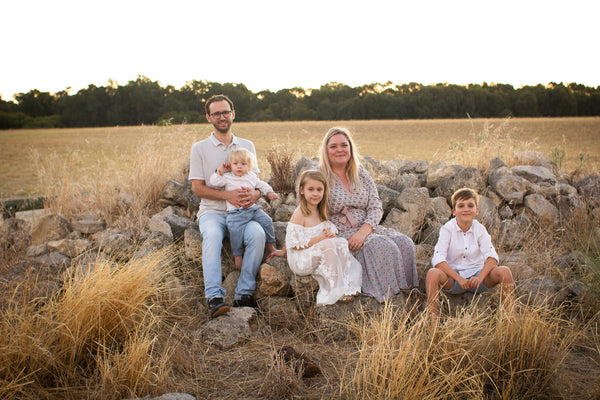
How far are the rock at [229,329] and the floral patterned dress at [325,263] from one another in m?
0.56

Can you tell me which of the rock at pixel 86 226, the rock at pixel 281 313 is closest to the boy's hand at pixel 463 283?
the rock at pixel 281 313

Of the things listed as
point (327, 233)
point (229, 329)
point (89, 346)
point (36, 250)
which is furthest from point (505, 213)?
point (36, 250)

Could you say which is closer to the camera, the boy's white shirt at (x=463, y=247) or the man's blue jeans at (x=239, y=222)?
the boy's white shirt at (x=463, y=247)

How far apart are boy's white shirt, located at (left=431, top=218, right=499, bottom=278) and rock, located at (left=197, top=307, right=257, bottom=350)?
156 cm

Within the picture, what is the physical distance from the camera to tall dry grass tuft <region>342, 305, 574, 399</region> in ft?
7.70

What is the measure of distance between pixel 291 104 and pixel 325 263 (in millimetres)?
39636

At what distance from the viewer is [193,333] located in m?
3.36

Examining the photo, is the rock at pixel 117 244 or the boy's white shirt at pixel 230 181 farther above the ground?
the boy's white shirt at pixel 230 181

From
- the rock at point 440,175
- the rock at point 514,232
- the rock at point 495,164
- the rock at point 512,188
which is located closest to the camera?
the rock at point 514,232

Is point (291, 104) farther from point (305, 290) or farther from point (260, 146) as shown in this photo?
point (305, 290)

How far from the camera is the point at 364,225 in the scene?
146 inches

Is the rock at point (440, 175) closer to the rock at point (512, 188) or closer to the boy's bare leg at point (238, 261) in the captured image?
the rock at point (512, 188)

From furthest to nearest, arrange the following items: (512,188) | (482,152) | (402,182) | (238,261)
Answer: (482,152)
(402,182)
(512,188)
(238,261)

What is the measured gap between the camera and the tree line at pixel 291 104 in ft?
115
